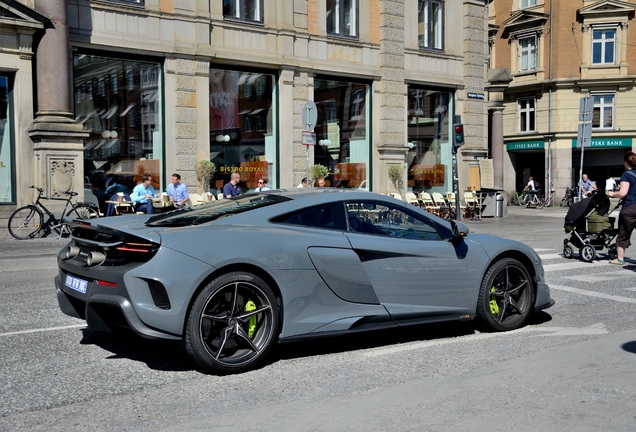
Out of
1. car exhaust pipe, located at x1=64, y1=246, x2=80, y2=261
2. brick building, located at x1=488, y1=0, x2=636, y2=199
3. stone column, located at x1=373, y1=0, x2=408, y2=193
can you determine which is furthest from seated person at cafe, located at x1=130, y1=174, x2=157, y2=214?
brick building, located at x1=488, y1=0, x2=636, y2=199

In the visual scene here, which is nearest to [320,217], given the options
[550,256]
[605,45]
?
[550,256]

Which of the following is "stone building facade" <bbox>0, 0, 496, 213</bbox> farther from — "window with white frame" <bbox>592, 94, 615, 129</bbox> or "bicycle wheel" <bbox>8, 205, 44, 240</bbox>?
"window with white frame" <bbox>592, 94, 615, 129</bbox>

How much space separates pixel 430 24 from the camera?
27.2 metres

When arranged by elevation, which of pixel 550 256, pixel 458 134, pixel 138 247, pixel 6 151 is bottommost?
pixel 550 256

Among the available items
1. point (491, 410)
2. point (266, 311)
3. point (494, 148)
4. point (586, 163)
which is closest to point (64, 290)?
point (266, 311)

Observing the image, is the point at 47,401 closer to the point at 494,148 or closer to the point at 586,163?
the point at 494,148

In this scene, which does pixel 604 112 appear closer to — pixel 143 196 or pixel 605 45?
pixel 605 45

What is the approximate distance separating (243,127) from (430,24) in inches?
348

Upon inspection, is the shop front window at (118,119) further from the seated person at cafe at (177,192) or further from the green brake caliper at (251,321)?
the green brake caliper at (251,321)

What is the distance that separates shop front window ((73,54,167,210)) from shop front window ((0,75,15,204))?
1.68 metres

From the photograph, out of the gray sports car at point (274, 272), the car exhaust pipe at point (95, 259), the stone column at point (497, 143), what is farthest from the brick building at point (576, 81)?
the car exhaust pipe at point (95, 259)

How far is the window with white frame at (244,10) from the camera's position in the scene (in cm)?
2194

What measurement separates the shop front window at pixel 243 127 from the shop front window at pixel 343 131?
1.78 m

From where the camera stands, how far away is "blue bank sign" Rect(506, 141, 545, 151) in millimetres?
46031
